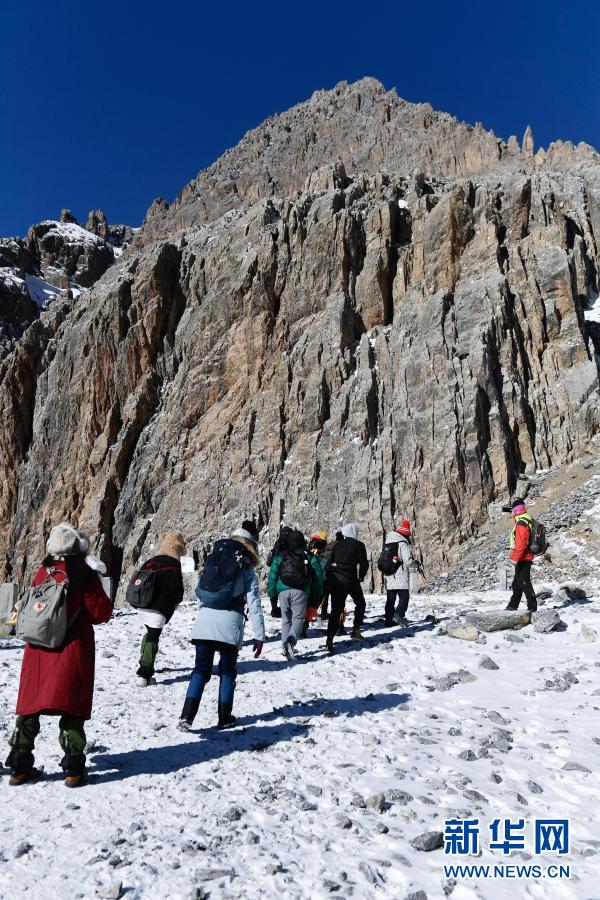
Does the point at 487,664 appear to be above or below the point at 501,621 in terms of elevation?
below

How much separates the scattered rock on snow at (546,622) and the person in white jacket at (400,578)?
2285mm

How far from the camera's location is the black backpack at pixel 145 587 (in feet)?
24.2

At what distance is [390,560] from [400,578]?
50cm

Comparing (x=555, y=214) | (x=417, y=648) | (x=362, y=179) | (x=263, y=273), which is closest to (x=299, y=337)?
(x=263, y=273)

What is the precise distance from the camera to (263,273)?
144ft

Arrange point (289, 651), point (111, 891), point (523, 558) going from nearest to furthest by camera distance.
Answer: point (111, 891)
point (289, 651)
point (523, 558)

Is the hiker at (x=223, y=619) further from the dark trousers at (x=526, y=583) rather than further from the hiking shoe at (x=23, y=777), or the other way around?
the dark trousers at (x=526, y=583)

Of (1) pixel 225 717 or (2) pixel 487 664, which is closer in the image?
(1) pixel 225 717

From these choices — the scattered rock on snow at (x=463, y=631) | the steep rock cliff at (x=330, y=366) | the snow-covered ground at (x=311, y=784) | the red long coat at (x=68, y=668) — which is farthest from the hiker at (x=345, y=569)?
the steep rock cliff at (x=330, y=366)

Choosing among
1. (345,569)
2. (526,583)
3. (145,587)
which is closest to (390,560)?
(345,569)

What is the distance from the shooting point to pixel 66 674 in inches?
165

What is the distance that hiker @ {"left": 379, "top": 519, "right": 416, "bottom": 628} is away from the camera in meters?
10.2

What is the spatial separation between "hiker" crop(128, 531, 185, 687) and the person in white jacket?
166 inches

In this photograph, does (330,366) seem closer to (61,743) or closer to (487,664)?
(487,664)
